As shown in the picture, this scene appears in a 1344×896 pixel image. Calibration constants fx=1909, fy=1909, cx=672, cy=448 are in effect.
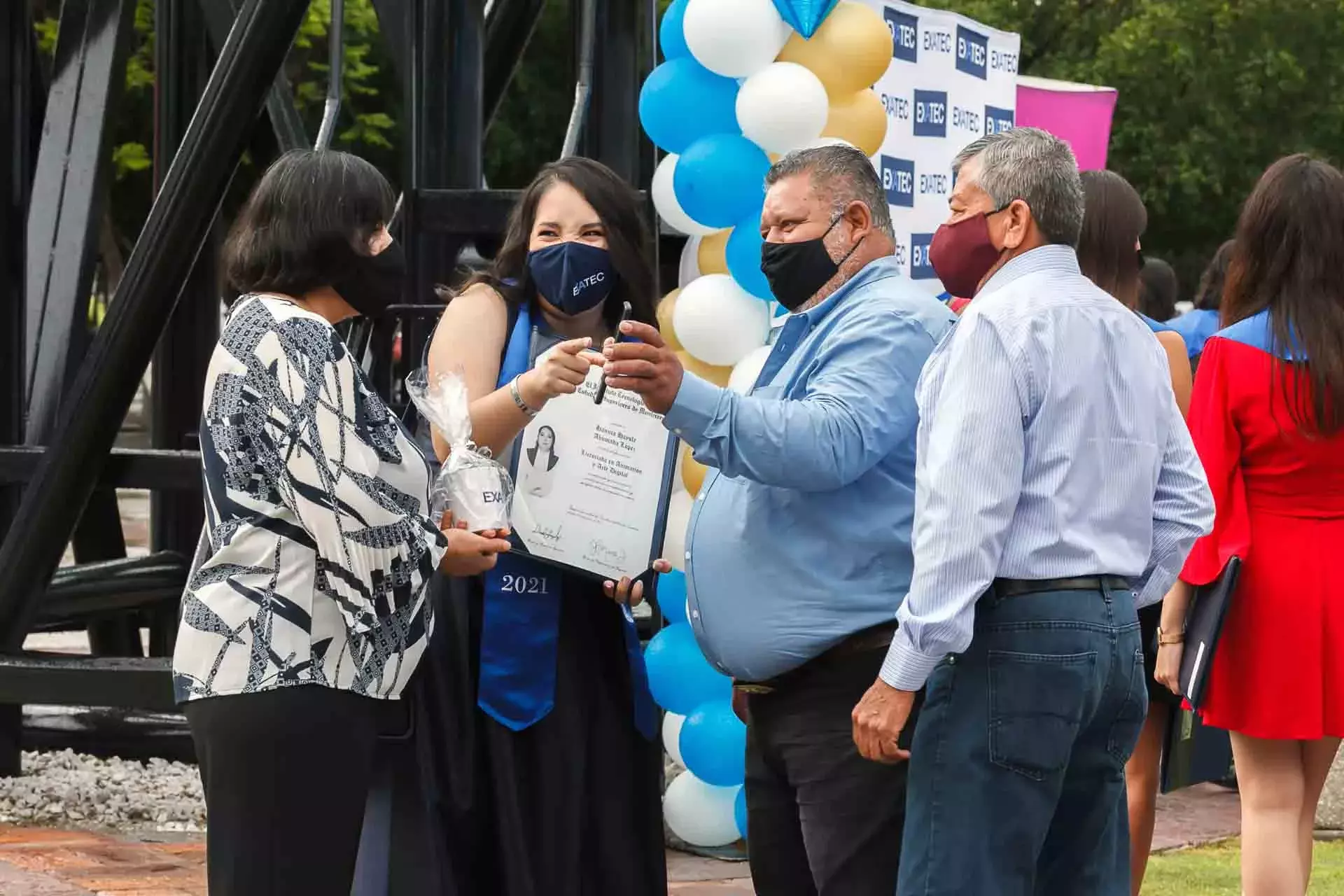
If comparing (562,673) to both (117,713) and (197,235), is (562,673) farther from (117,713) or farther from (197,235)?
(117,713)

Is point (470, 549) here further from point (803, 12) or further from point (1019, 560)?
point (803, 12)

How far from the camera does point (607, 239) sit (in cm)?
374

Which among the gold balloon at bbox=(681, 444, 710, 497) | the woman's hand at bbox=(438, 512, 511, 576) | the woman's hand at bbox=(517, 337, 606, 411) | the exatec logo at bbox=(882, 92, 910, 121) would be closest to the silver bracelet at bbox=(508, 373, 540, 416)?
the woman's hand at bbox=(517, 337, 606, 411)

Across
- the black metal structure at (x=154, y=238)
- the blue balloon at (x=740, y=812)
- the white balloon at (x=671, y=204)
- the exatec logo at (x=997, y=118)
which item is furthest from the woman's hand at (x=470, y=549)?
the exatec logo at (x=997, y=118)

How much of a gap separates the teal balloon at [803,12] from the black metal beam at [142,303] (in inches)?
51.5

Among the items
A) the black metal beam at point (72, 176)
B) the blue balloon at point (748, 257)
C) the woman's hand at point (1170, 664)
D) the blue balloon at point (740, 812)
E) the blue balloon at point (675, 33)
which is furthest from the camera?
the black metal beam at point (72, 176)

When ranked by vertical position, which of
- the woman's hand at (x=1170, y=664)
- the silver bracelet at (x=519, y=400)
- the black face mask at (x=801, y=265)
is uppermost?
the black face mask at (x=801, y=265)

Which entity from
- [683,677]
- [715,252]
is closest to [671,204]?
[715,252]

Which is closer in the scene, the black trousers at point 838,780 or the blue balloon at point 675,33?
the black trousers at point 838,780

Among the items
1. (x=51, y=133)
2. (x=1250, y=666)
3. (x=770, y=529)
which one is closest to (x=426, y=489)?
(x=770, y=529)

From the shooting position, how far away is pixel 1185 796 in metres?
6.82

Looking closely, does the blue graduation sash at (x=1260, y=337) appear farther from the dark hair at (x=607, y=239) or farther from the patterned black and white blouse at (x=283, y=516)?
the patterned black and white blouse at (x=283, y=516)

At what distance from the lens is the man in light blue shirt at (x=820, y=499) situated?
121 inches
